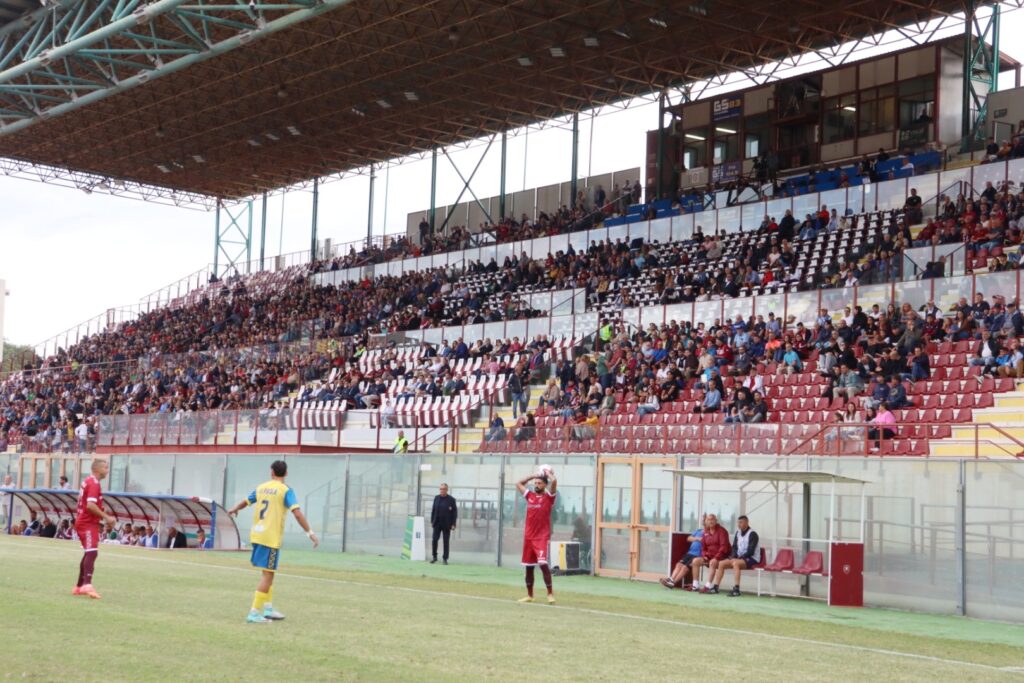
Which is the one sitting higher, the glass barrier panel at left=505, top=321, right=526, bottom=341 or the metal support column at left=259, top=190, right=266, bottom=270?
the metal support column at left=259, top=190, right=266, bottom=270

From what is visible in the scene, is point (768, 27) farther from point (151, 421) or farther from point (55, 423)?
point (55, 423)

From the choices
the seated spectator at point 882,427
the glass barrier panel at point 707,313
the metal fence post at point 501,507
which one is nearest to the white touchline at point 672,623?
the metal fence post at point 501,507

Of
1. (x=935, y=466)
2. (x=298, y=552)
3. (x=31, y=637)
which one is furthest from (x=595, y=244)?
(x=31, y=637)

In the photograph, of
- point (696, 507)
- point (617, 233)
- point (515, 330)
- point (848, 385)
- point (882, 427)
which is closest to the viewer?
point (882, 427)

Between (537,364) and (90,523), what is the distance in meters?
23.4

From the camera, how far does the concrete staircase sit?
22.2m

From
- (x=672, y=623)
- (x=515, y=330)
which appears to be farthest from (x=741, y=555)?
(x=515, y=330)

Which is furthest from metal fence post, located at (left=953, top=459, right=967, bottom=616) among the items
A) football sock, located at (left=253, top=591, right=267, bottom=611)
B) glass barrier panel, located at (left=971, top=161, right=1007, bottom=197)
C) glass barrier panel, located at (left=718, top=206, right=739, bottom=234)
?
glass barrier panel, located at (left=718, top=206, right=739, bottom=234)

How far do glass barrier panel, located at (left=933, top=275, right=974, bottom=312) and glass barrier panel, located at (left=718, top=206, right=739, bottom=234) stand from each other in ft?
43.3

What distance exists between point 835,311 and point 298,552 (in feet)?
48.4

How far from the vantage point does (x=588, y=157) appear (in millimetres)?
60188

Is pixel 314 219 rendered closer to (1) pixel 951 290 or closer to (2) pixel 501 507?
(1) pixel 951 290

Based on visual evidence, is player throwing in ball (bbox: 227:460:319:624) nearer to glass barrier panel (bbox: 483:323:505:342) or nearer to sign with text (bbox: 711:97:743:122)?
glass barrier panel (bbox: 483:323:505:342)

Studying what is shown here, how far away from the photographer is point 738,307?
36.4 m
